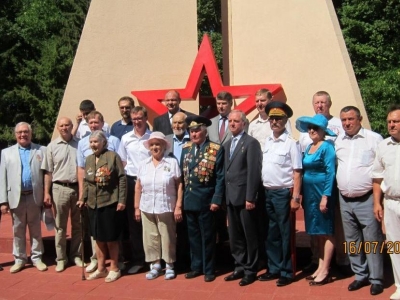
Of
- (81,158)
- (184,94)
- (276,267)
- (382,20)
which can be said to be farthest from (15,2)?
(276,267)

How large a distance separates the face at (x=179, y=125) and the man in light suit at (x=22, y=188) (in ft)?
5.36

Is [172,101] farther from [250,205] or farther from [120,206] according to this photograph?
[250,205]

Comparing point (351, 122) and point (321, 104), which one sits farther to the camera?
point (321, 104)

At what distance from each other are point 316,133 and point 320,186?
0.50 meters

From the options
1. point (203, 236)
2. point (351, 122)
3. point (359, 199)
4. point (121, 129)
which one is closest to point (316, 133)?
point (351, 122)

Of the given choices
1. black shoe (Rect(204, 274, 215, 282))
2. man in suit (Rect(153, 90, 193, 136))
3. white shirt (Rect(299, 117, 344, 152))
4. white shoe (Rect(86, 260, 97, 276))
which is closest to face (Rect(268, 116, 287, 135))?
white shirt (Rect(299, 117, 344, 152))

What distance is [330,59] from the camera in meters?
7.36

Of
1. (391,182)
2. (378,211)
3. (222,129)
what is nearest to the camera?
(391,182)

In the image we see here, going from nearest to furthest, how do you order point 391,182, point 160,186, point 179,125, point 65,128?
point 391,182 → point 160,186 → point 179,125 → point 65,128

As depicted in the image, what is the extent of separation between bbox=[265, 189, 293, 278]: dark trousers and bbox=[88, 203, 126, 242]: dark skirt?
1.57 meters

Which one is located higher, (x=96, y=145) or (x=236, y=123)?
(x=236, y=123)

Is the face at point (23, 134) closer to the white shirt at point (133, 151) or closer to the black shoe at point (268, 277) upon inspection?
the white shirt at point (133, 151)

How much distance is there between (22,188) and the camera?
19.3 feet

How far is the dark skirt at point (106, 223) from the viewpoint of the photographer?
211 inches
